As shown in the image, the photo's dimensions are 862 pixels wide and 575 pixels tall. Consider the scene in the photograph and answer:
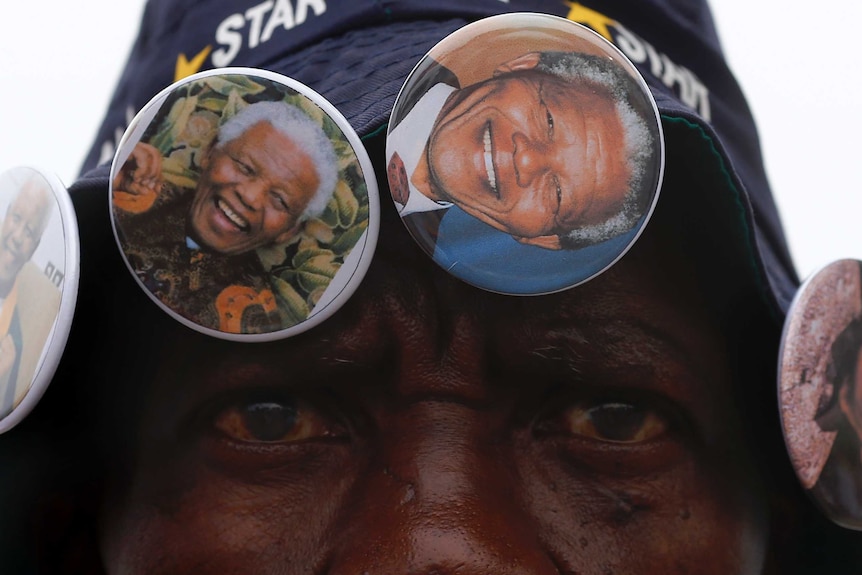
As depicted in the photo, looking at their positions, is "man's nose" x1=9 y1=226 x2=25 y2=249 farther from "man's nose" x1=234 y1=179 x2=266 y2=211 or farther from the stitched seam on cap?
the stitched seam on cap

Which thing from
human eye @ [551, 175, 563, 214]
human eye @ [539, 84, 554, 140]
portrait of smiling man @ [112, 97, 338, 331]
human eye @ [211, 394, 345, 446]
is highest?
human eye @ [539, 84, 554, 140]

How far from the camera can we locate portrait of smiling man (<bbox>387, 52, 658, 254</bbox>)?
95cm

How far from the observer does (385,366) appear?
1.14 meters

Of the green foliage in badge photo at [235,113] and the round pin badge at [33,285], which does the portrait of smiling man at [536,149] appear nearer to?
the green foliage in badge photo at [235,113]

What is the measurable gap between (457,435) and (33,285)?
0.46m

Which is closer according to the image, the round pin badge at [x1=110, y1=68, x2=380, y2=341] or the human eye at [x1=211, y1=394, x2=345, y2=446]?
the round pin badge at [x1=110, y1=68, x2=380, y2=341]

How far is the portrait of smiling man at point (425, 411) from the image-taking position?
1.09m

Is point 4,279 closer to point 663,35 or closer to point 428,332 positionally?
point 428,332

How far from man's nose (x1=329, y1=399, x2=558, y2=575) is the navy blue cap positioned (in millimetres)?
326

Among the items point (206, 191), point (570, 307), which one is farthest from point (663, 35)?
point (206, 191)

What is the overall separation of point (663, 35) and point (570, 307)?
441 mm

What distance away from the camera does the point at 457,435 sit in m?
1.10

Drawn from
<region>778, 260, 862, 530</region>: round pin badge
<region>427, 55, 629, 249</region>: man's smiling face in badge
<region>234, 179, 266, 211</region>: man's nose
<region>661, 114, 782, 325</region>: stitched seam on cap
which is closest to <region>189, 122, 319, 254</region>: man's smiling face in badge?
<region>234, 179, 266, 211</region>: man's nose

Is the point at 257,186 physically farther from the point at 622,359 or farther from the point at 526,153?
the point at 622,359
